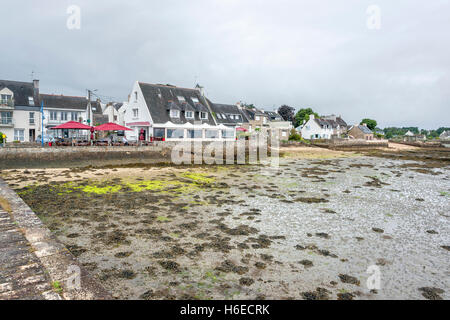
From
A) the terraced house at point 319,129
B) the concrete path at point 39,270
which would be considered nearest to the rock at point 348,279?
the concrete path at point 39,270

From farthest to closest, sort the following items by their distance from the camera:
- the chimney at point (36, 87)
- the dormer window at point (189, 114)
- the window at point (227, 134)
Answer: the window at point (227, 134), the chimney at point (36, 87), the dormer window at point (189, 114)

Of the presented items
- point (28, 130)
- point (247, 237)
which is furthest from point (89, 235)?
point (28, 130)

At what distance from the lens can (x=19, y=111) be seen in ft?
122

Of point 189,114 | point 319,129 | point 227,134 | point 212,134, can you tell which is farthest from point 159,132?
point 319,129

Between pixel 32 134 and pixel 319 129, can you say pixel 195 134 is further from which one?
pixel 319 129

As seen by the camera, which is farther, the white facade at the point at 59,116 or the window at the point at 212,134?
the white facade at the point at 59,116

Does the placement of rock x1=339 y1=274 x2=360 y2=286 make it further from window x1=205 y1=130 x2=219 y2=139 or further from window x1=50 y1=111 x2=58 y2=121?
window x1=50 y1=111 x2=58 y2=121

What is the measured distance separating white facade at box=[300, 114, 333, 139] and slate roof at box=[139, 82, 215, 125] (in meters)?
44.2

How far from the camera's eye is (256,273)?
5.56 meters

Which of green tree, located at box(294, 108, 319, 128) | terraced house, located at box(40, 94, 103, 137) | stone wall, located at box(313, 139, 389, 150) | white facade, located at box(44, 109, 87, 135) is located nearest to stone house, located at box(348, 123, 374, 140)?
stone wall, located at box(313, 139, 389, 150)

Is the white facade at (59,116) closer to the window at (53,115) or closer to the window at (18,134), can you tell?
the window at (53,115)

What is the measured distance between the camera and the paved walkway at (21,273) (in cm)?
303

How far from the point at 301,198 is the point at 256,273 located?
7.60m

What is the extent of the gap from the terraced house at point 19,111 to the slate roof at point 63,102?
1240mm
